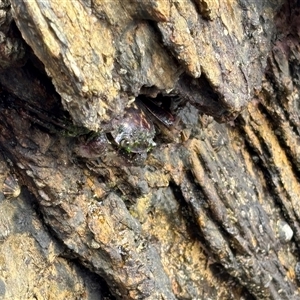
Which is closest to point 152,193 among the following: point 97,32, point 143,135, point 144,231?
point 144,231

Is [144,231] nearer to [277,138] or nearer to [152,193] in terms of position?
[152,193]

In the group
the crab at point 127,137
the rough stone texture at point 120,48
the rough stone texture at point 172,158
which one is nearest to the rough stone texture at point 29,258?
the rough stone texture at point 172,158

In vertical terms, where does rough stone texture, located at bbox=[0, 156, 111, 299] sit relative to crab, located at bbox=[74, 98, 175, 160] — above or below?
below

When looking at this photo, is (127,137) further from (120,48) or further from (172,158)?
(172,158)

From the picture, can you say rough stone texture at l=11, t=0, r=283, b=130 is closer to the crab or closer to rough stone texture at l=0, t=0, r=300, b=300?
rough stone texture at l=0, t=0, r=300, b=300

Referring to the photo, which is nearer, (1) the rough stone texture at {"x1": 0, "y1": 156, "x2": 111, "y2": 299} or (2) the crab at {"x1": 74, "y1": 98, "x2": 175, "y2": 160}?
(2) the crab at {"x1": 74, "y1": 98, "x2": 175, "y2": 160}

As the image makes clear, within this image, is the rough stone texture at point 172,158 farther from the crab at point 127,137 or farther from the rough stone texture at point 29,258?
the crab at point 127,137

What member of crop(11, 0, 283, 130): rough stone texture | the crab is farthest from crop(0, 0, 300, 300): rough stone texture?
the crab

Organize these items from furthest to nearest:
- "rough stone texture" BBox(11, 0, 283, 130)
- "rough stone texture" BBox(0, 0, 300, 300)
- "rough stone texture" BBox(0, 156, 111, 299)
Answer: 1. "rough stone texture" BBox(0, 156, 111, 299)
2. "rough stone texture" BBox(0, 0, 300, 300)
3. "rough stone texture" BBox(11, 0, 283, 130)
